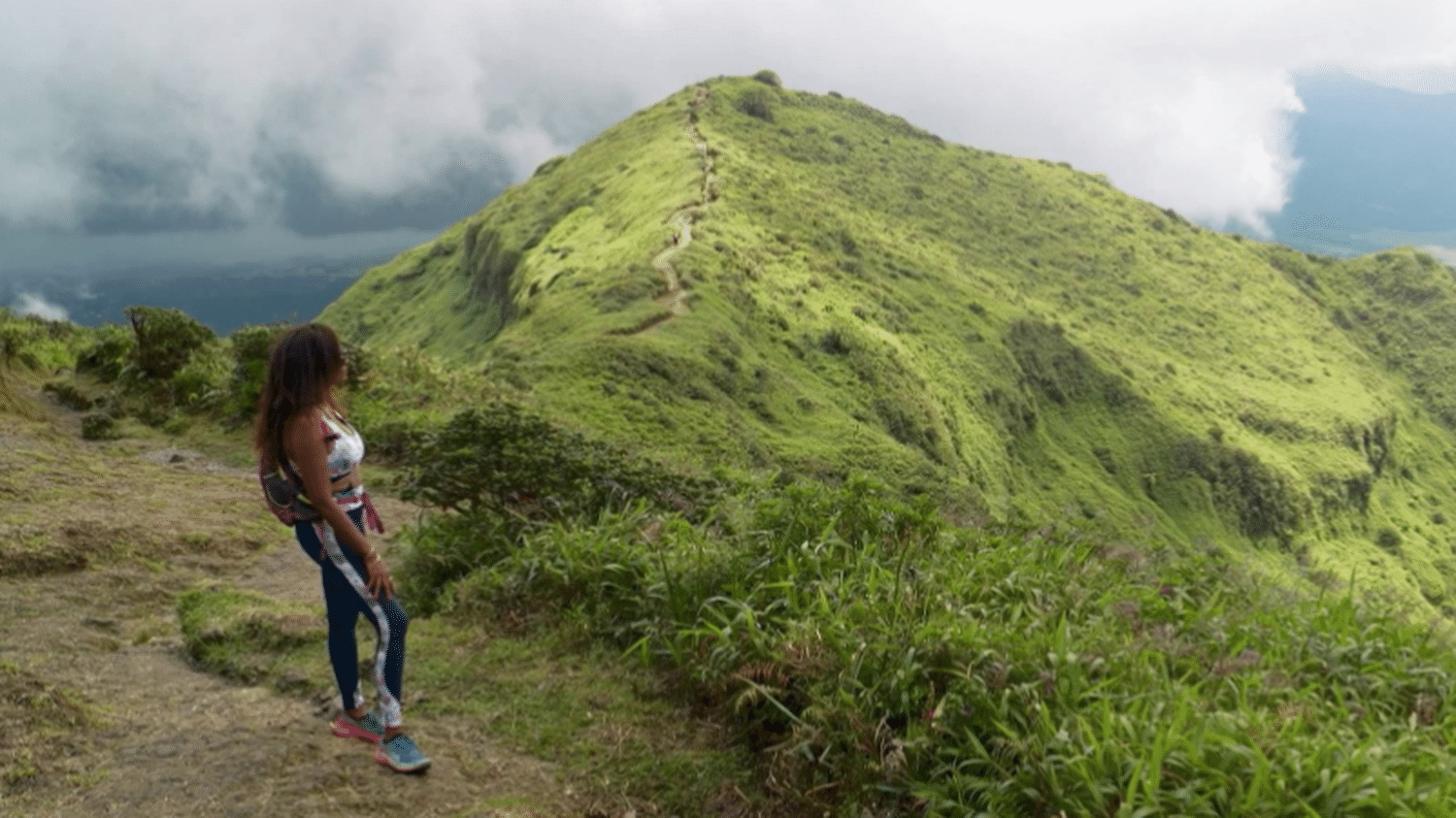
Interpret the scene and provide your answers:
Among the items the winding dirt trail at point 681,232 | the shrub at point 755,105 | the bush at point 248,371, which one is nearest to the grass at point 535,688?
the bush at point 248,371

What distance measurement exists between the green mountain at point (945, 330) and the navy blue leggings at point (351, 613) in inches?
185

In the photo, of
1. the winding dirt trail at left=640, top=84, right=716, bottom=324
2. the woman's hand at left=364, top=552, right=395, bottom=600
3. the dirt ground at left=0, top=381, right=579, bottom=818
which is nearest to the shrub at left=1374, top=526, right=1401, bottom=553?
the winding dirt trail at left=640, top=84, right=716, bottom=324

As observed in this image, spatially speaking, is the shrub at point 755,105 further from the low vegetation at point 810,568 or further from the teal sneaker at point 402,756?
the teal sneaker at point 402,756

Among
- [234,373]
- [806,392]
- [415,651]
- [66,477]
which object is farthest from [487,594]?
[806,392]

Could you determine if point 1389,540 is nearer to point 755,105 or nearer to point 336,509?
point 755,105

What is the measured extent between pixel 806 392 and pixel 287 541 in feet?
83.2

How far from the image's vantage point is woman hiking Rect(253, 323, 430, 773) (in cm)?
423

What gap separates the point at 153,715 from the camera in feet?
16.6

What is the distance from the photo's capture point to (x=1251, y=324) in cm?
8856

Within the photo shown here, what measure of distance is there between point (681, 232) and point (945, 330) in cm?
1837

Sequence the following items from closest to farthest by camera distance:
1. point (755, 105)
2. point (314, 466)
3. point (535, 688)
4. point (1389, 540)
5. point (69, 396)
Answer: point (314, 466), point (535, 688), point (69, 396), point (1389, 540), point (755, 105)

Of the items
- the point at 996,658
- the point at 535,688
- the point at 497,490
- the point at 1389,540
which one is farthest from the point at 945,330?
the point at 996,658

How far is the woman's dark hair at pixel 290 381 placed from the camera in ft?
13.9

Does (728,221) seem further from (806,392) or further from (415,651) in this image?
(415,651)
